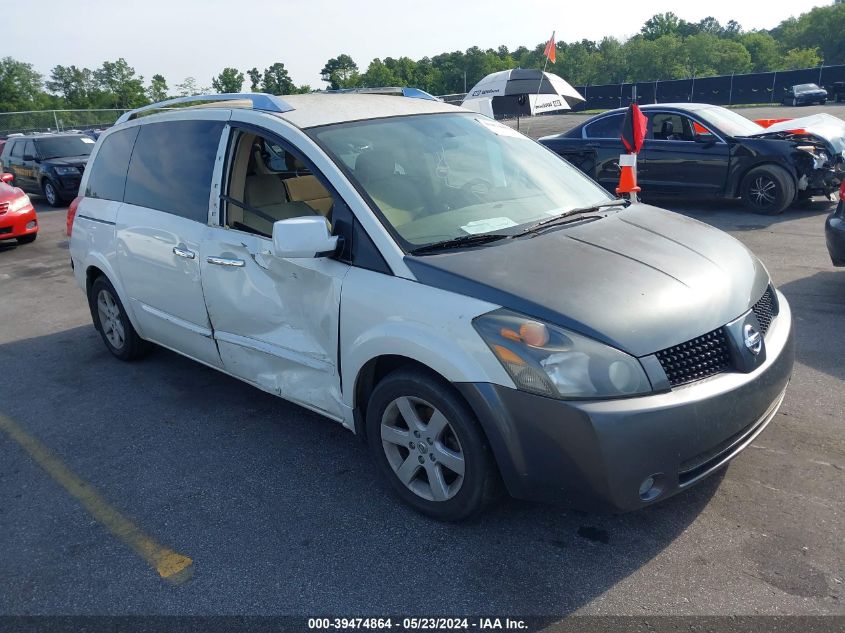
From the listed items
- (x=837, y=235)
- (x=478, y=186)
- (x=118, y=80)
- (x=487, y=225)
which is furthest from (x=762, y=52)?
(x=487, y=225)

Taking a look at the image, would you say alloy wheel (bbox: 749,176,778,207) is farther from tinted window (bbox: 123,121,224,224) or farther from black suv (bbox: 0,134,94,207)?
black suv (bbox: 0,134,94,207)

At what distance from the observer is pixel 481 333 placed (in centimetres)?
280

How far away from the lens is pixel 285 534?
324 centimetres

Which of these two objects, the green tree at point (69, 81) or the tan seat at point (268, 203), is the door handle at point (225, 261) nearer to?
the tan seat at point (268, 203)

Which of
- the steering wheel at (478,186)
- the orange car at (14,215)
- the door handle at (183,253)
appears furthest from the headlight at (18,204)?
the steering wheel at (478,186)

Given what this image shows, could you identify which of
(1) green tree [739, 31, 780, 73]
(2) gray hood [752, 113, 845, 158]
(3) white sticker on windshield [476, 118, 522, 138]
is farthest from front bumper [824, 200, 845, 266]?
(1) green tree [739, 31, 780, 73]

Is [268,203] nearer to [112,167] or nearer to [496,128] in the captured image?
[496,128]

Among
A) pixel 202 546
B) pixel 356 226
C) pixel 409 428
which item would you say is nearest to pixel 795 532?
pixel 409 428

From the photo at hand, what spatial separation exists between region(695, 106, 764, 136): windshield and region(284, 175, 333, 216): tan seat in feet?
26.2

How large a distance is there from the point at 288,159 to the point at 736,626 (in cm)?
312

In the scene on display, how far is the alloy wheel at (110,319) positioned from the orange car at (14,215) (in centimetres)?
665

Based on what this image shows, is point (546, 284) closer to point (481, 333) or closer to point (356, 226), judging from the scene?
point (481, 333)

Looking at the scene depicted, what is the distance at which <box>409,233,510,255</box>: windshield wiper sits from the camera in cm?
323

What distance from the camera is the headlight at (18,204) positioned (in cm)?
1119
